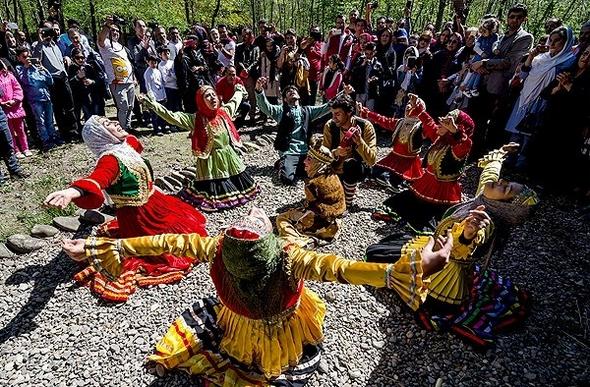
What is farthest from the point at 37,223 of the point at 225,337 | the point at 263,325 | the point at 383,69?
the point at 383,69

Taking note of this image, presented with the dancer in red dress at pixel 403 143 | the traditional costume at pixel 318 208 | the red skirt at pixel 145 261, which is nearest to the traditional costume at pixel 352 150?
the traditional costume at pixel 318 208

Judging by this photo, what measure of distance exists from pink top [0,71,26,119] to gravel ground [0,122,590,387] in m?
3.44

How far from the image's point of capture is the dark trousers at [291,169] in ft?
22.3

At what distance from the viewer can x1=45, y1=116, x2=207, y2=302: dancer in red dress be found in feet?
13.5

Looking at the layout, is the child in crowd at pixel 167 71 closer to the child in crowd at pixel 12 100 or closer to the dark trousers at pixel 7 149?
the child in crowd at pixel 12 100

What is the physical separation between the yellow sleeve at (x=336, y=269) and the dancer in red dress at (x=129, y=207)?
213cm

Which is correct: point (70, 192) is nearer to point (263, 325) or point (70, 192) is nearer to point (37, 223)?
point (263, 325)

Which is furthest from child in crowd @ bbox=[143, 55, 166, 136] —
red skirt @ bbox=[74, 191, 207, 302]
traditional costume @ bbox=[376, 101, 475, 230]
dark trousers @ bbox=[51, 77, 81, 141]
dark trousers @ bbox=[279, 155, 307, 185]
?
traditional costume @ bbox=[376, 101, 475, 230]

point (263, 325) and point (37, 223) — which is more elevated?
point (263, 325)

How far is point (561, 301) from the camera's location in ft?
14.4

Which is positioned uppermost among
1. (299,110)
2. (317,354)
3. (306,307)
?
(299,110)

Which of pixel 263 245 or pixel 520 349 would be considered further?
pixel 520 349

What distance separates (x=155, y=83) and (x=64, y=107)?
74.8 inches

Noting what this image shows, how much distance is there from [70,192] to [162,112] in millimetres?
2734
